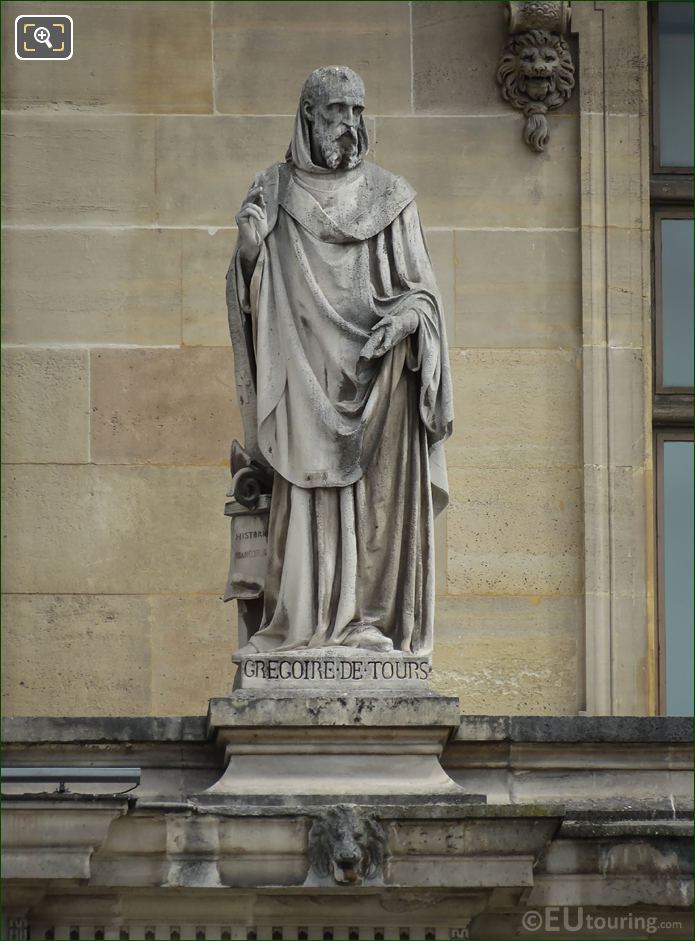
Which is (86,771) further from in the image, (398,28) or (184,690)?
(398,28)

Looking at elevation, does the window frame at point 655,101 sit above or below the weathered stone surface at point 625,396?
above

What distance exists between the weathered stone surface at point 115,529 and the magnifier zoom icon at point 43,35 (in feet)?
8.13

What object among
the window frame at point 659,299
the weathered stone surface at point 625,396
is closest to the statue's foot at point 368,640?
the weathered stone surface at point 625,396

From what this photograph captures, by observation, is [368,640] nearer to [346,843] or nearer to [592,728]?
[346,843]

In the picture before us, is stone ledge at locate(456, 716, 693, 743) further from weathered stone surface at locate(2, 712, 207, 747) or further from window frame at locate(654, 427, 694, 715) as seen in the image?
window frame at locate(654, 427, 694, 715)

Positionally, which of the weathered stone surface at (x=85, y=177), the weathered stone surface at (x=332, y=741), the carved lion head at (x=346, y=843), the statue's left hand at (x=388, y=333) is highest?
the weathered stone surface at (x=85, y=177)

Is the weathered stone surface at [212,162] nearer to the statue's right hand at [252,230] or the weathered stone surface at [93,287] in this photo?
the weathered stone surface at [93,287]

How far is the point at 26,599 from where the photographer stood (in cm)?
1898

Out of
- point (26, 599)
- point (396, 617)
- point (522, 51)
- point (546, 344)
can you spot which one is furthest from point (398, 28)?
point (396, 617)

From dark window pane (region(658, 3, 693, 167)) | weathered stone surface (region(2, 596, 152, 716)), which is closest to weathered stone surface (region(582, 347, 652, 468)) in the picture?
dark window pane (region(658, 3, 693, 167))

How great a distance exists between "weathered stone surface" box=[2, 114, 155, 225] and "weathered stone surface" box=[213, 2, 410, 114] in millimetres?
560

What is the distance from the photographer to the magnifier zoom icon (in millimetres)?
19625

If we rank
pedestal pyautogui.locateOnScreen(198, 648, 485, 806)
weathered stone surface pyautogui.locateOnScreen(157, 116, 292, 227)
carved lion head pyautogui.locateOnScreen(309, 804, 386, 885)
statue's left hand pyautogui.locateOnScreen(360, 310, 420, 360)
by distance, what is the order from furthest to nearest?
weathered stone surface pyautogui.locateOnScreen(157, 116, 292, 227)
statue's left hand pyautogui.locateOnScreen(360, 310, 420, 360)
pedestal pyautogui.locateOnScreen(198, 648, 485, 806)
carved lion head pyautogui.locateOnScreen(309, 804, 386, 885)

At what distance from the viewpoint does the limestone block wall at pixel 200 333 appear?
746 inches
